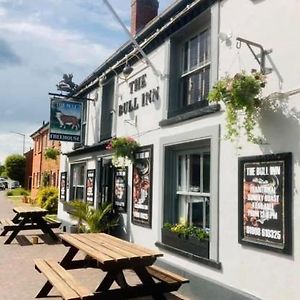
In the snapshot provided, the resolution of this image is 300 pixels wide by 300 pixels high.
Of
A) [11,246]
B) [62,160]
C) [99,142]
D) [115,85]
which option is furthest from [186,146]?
[62,160]

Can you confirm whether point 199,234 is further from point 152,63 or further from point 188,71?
point 152,63

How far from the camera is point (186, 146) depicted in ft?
25.6

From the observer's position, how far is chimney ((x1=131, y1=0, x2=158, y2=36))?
12367 millimetres

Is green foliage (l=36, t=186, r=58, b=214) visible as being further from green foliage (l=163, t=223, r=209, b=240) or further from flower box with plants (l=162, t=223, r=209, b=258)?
green foliage (l=163, t=223, r=209, b=240)

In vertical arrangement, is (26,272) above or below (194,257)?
below

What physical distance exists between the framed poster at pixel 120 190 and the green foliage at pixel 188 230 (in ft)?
8.08

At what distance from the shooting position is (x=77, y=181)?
613 inches

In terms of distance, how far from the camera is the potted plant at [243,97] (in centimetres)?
539

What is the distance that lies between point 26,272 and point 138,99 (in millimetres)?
4544

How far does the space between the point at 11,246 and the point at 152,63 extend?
6725mm

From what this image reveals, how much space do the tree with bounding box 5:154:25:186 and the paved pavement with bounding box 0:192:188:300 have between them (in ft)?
131

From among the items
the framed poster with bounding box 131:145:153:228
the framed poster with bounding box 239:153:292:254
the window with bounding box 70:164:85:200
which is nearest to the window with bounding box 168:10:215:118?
the framed poster with bounding box 131:145:153:228

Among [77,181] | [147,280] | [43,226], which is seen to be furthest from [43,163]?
[147,280]

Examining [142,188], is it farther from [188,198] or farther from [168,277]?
[168,277]
